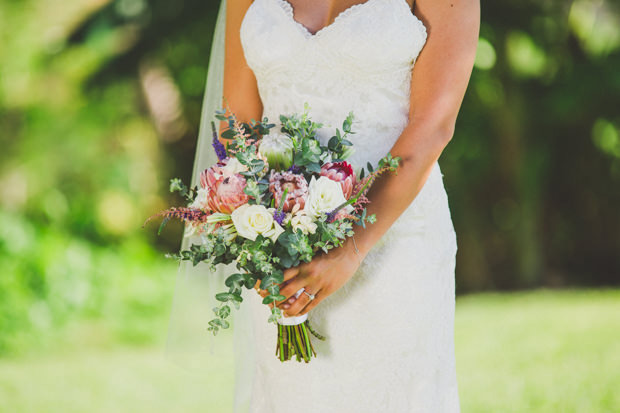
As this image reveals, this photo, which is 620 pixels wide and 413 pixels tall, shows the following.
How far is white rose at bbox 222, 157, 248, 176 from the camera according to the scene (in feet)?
7.12

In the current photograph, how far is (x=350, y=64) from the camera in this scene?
8.16ft

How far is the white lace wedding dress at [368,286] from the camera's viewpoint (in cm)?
251

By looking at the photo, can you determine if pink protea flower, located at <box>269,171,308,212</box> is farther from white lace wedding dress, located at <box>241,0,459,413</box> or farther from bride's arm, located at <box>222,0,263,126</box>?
bride's arm, located at <box>222,0,263,126</box>

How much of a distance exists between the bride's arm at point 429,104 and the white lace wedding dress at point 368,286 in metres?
0.11

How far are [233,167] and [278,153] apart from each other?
6.0 inches

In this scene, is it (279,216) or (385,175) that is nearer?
(279,216)

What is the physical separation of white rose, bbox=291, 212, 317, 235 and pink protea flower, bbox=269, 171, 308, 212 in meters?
0.04

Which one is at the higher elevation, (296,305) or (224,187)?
(224,187)

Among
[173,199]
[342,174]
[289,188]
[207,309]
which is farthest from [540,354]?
[173,199]

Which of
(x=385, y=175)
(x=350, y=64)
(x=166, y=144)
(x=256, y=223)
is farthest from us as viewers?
(x=166, y=144)

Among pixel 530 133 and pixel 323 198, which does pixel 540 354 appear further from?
pixel 530 133

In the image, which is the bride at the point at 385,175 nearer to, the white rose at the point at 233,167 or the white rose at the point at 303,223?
the white rose at the point at 303,223

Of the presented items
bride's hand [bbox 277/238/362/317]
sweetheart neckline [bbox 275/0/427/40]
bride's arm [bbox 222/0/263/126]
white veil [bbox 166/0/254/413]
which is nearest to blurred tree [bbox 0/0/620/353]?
white veil [bbox 166/0/254/413]

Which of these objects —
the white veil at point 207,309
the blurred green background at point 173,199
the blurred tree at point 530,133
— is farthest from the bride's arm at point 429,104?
the blurred tree at point 530,133
